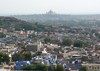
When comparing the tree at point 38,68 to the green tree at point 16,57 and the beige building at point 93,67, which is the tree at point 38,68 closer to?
the beige building at point 93,67

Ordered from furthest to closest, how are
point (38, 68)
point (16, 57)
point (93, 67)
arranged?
point (16, 57) < point (93, 67) < point (38, 68)

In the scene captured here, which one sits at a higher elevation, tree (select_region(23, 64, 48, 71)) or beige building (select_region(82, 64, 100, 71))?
tree (select_region(23, 64, 48, 71))

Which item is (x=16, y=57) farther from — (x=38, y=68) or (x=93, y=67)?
(x=38, y=68)

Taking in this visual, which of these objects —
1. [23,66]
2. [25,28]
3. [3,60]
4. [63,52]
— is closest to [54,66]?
[23,66]

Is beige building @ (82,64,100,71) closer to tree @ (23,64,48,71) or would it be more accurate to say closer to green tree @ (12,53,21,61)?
tree @ (23,64,48,71)

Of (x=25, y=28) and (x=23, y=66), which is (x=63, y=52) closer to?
(x=23, y=66)

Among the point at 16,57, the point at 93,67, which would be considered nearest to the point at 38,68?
the point at 93,67

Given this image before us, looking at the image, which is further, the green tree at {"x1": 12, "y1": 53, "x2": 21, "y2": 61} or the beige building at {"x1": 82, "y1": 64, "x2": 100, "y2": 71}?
the green tree at {"x1": 12, "y1": 53, "x2": 21, "y2": 61}

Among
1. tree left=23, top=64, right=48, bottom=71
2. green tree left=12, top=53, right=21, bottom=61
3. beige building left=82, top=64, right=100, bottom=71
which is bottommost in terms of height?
green tree left=12, top=53, right=21, bottom=61

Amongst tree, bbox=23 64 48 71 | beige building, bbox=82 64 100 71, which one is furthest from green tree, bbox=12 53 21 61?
tree, bbox=23 64 48 71

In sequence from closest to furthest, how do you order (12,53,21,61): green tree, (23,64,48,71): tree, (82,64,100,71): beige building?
(23,64,48,71): tree, (82,64,100,71): beige building, (12,53,21,61): green tree

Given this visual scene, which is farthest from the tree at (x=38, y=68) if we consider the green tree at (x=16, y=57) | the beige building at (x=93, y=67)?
the green tree at (x=16, y=57)
